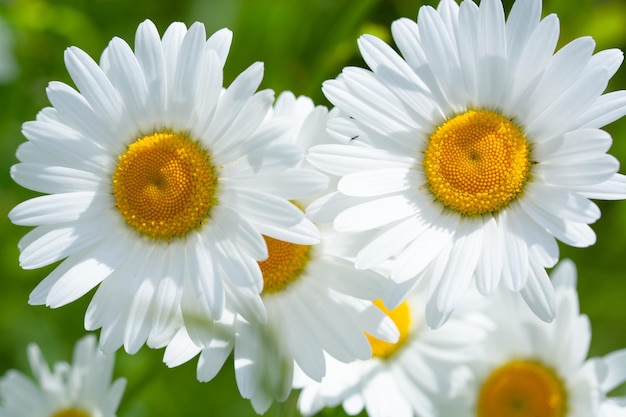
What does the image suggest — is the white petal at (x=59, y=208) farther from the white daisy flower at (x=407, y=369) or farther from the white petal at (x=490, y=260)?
the white petal at (x=490, y=260)

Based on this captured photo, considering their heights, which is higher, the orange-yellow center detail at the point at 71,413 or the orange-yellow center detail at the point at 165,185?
the orange-yellow center detail at the point at 165,185

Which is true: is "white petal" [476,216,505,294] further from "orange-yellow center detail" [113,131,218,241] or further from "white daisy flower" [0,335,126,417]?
"white daisy flower" [0,335,126,417]

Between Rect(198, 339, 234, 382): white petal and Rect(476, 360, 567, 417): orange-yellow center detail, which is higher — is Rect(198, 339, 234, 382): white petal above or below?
above

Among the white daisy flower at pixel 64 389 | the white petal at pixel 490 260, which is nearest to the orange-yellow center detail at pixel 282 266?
the white petal at pixel 490 260

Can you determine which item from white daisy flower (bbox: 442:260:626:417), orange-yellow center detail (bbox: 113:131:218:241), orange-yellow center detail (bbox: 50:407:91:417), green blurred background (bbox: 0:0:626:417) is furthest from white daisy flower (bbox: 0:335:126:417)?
white daisy flower (bbox: 442:260:626:417)

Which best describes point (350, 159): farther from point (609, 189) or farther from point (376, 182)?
point (609, 189)

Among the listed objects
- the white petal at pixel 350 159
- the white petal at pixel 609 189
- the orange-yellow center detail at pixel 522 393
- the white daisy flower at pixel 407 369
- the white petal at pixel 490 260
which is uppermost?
the white petal at pixel 350 159
